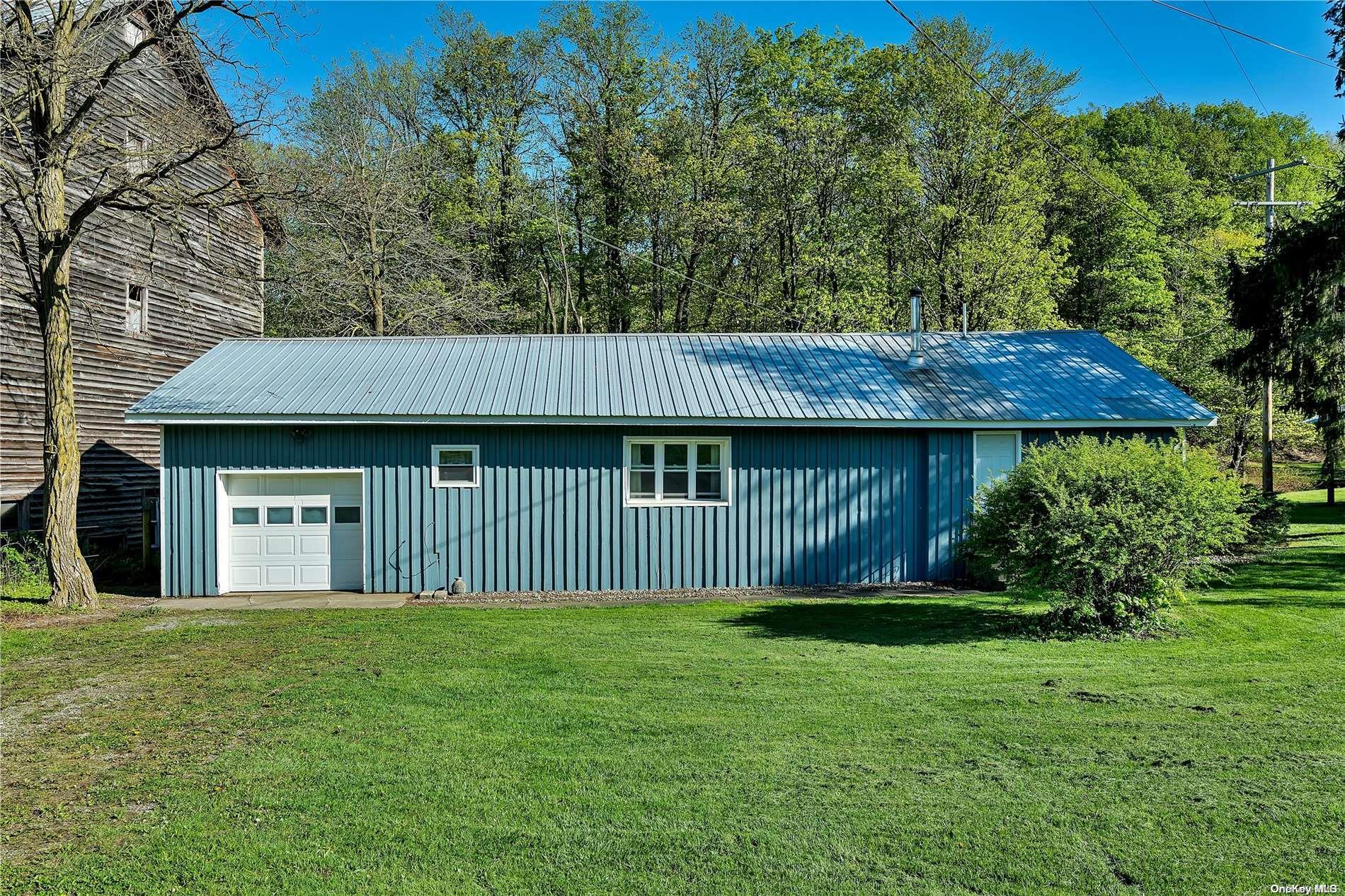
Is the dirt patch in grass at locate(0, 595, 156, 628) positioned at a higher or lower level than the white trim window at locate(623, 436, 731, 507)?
lower

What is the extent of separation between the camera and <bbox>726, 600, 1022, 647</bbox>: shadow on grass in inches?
371

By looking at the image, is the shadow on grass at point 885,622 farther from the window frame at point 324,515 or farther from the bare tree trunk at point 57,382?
the bare tree trunk at point 57,382

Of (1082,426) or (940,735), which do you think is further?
(1082,426)

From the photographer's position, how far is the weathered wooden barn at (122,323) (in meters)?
15.0

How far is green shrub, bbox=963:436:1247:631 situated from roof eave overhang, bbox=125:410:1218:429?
3.84m

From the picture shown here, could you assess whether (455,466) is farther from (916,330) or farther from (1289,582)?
(1289,582)

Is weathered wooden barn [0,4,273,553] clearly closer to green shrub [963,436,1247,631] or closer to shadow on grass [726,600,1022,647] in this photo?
shadow on grass [726,600,1022,647]

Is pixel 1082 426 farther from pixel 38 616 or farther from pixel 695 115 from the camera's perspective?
pixel 695 115

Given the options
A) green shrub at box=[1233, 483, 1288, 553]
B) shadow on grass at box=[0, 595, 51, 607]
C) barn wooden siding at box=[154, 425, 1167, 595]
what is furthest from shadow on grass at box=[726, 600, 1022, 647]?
shadow on grass at box=[0, 595, 51, 607]

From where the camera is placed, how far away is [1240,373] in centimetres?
1700

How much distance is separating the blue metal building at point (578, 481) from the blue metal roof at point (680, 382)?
56mm

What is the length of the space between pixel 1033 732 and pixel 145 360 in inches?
725

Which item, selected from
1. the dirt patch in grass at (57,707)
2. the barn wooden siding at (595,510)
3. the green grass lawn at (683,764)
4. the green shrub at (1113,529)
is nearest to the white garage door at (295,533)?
the barn wooden siding at (595,510)

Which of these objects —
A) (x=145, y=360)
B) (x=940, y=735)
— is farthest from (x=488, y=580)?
(x=145, y=360)
